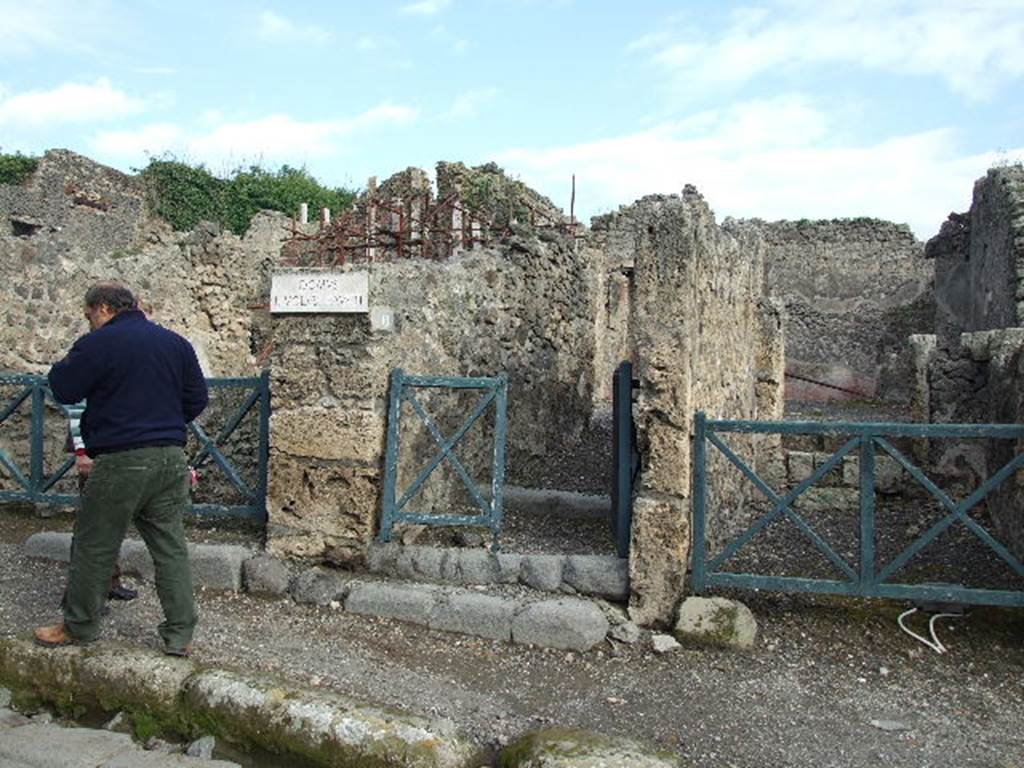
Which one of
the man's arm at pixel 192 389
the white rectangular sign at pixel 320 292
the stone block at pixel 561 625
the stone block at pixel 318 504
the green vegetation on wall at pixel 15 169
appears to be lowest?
the stone block at pixel 561 625

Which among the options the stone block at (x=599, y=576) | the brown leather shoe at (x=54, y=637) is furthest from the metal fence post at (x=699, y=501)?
the brown leather shoe at (x=54, y=637)

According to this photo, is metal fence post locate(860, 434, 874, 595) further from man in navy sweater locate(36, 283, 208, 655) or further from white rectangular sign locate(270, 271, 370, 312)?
man in navy sweater locate(36, 283, 208, 655)

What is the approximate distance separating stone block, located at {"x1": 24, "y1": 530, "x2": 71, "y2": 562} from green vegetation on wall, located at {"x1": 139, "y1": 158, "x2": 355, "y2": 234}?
19.8m

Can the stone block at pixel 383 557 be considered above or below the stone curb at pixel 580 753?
above

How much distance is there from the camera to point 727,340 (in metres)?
6.27

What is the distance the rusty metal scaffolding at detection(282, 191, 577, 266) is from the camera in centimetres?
830

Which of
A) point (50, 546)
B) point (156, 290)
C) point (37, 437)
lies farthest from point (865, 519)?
point (156, 290)

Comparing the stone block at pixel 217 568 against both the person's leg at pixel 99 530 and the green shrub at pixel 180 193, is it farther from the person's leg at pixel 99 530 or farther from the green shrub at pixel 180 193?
the green shrub at pixel 180 193

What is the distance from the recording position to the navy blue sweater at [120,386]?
147 inches

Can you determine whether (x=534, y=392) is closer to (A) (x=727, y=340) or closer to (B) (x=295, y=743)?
(A) (x=727, y=340)

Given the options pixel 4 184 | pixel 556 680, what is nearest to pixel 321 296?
pixel 556 680

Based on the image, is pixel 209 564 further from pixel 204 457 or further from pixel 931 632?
pixel 931 632

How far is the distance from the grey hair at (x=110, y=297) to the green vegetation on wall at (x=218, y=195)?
21.4 m

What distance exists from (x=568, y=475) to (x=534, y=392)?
0.83 meters
